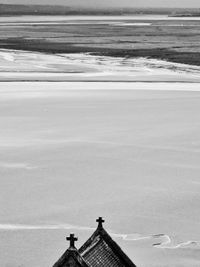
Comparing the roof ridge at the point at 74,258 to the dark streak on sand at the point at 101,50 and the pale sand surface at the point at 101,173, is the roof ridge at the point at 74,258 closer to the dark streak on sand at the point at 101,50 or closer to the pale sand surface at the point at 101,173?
the pale sand surface at the point at 101,173

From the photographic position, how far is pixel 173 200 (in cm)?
1302

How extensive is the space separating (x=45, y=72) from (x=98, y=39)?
52.9ft

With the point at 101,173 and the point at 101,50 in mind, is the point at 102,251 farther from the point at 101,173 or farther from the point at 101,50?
the point at 101,50

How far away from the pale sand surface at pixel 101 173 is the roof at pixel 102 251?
309 cm

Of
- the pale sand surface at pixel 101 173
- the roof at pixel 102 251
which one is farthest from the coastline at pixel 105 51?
the roof at pixel 102 251

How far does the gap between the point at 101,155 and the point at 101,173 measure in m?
1.81

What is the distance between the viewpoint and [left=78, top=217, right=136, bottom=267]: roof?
22.1 feet

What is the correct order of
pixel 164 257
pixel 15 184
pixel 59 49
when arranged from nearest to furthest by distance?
pixel 164 257
pixel 15 184
pixel 59 49

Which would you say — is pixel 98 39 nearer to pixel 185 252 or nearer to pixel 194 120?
pixel 194 120

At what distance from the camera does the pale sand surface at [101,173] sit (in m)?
10.9

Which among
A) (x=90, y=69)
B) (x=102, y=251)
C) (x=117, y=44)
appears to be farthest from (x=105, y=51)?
(x=102, y=251)

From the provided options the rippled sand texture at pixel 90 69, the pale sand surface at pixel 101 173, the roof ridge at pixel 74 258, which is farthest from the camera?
the rippled sand texture at pixel 90 69

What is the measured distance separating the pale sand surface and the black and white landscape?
0.02 meters

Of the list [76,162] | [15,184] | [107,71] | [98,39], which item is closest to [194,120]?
[76,162]
